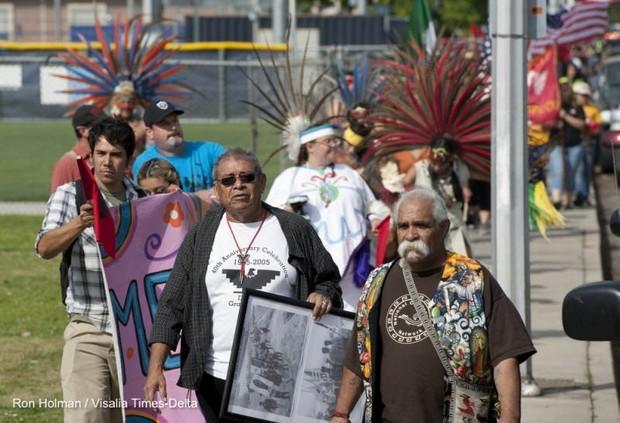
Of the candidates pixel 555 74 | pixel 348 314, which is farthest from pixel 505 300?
pixel 555 74

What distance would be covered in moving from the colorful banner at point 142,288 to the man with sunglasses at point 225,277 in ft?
1.96

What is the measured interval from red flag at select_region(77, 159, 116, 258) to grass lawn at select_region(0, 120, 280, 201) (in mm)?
14606

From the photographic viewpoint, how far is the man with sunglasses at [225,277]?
6215 mm

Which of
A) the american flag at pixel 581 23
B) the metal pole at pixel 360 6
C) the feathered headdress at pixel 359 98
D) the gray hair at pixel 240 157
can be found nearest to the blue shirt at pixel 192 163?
the gray hair at pixel 240 157

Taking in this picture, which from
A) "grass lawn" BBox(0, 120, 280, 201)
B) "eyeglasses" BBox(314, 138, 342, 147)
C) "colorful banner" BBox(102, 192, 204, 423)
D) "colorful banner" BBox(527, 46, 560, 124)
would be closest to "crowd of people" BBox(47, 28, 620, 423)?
"colorful banner" BBox(102, 192, 204, 423)

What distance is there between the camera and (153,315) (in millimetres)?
7023

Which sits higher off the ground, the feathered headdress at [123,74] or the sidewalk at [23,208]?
the feathered headdress at [123,74]

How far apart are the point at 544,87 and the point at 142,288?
50.4ft

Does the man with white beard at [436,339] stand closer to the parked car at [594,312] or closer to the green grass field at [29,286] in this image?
the parked car at [594,312]

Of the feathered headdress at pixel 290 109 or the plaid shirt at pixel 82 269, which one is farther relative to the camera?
the feathered headdress at pixel 290 109

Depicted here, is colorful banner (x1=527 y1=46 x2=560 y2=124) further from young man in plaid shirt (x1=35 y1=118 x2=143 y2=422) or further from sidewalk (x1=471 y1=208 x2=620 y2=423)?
young man in plaid shirt (x1=35 y1=118 x2=143 y2=422)

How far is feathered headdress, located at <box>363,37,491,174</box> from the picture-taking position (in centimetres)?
1095

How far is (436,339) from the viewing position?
17.4 ft

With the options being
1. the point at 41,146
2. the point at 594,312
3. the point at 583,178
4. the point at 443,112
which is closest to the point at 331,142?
the point at 443,112
